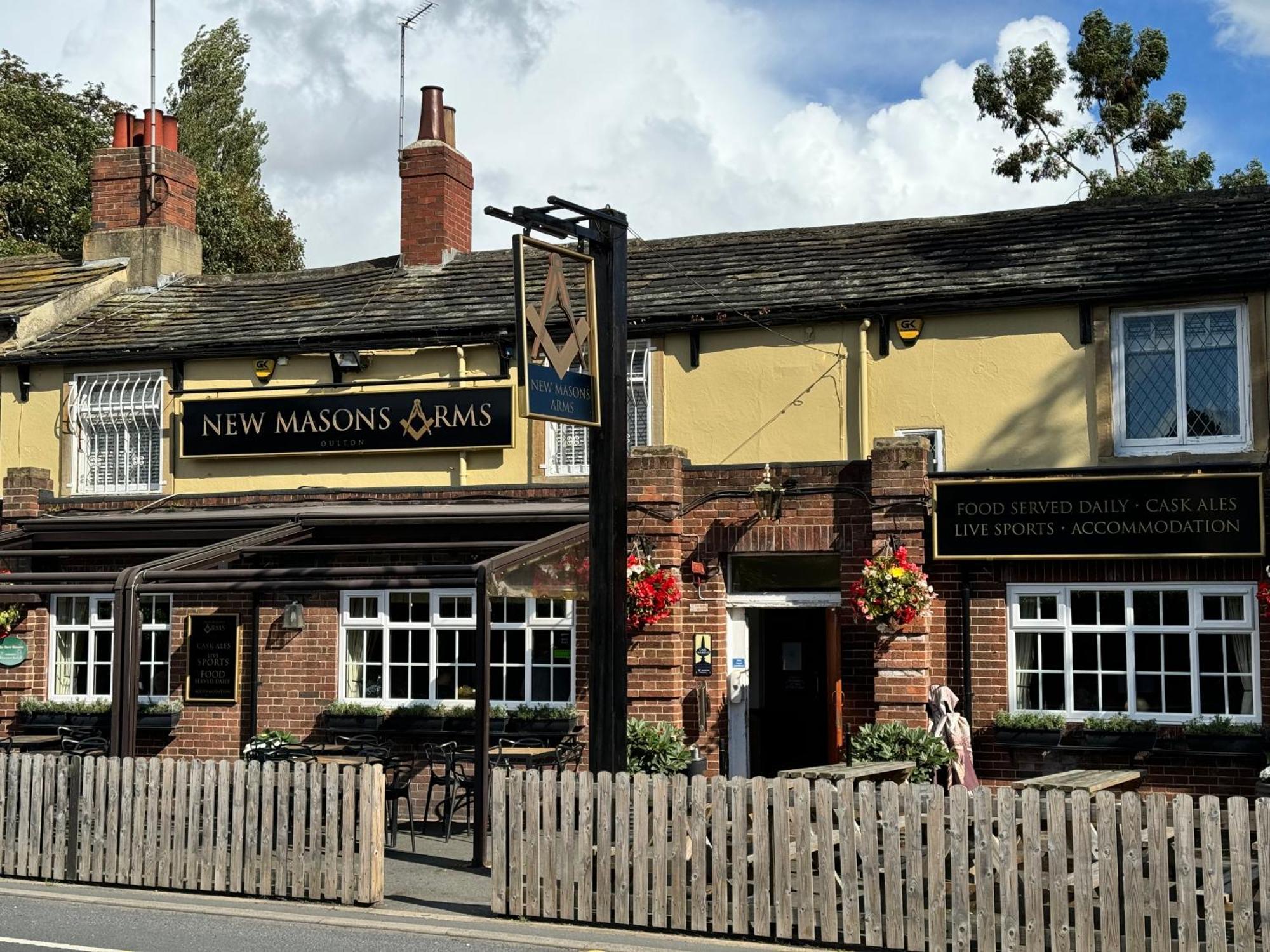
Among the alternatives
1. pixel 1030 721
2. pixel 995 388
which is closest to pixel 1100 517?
pixel 995 388

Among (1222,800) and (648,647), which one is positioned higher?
(648,647)

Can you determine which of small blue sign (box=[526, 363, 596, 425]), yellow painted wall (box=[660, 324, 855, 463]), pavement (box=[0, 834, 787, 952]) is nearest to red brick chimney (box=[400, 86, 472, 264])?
yellow painted wall (box=[660, 324, 855, 463])

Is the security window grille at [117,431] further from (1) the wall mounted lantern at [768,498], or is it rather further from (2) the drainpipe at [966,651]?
(2) the drainpipe at [966,651]

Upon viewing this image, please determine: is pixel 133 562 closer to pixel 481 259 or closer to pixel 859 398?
pixel 481 259

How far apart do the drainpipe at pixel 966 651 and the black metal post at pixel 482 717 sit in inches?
187

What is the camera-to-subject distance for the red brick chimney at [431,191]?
777 inches

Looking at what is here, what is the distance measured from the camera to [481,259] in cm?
1944

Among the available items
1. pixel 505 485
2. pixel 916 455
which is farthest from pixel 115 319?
pixel 916 455

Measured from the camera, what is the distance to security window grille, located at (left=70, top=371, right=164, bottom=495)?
719 inches

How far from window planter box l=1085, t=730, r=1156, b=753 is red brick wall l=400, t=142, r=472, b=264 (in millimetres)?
10280

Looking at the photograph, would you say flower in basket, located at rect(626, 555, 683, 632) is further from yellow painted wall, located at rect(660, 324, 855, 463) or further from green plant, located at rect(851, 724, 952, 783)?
green plant, located at rect(851, 724, 952, 783)

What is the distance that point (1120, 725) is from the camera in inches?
546

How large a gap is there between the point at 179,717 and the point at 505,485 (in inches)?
182

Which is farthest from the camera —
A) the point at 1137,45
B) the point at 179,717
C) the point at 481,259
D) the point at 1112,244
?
the point at 1137,45
